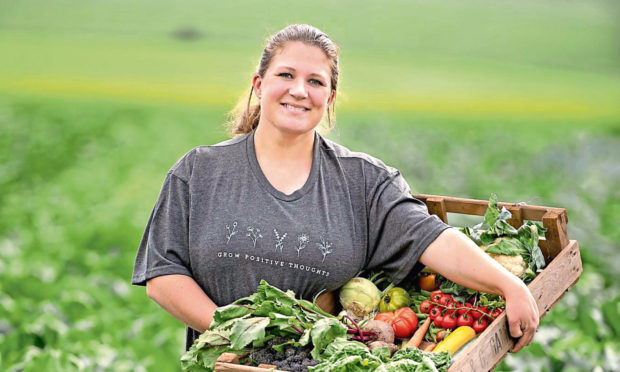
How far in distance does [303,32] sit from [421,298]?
1132 mm

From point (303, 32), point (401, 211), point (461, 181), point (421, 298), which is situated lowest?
point (461, 181)

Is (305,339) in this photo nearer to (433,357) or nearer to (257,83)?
(433,357)

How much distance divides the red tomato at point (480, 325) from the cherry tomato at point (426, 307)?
8.0 inches

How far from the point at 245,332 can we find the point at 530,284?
1091mm

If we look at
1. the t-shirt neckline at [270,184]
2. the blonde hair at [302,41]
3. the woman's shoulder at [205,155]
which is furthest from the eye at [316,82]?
the woman's shoulder at [205,155]

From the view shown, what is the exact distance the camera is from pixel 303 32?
340 cm

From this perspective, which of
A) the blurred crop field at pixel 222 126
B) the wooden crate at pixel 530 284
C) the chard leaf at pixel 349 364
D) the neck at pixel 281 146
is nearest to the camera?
the chard leaf at pixel 349 364

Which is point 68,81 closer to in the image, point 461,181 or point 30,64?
point 30,64

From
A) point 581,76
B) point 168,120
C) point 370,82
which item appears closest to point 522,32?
point 581,76

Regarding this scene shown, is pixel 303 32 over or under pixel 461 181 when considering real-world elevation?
over

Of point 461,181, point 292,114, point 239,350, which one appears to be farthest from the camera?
point 461,181

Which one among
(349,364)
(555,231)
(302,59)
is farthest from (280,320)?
(555,231)

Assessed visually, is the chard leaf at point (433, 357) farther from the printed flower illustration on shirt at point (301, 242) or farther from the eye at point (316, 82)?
the eye at point (316, 82)

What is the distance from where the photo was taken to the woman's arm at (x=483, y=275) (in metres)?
3.09
